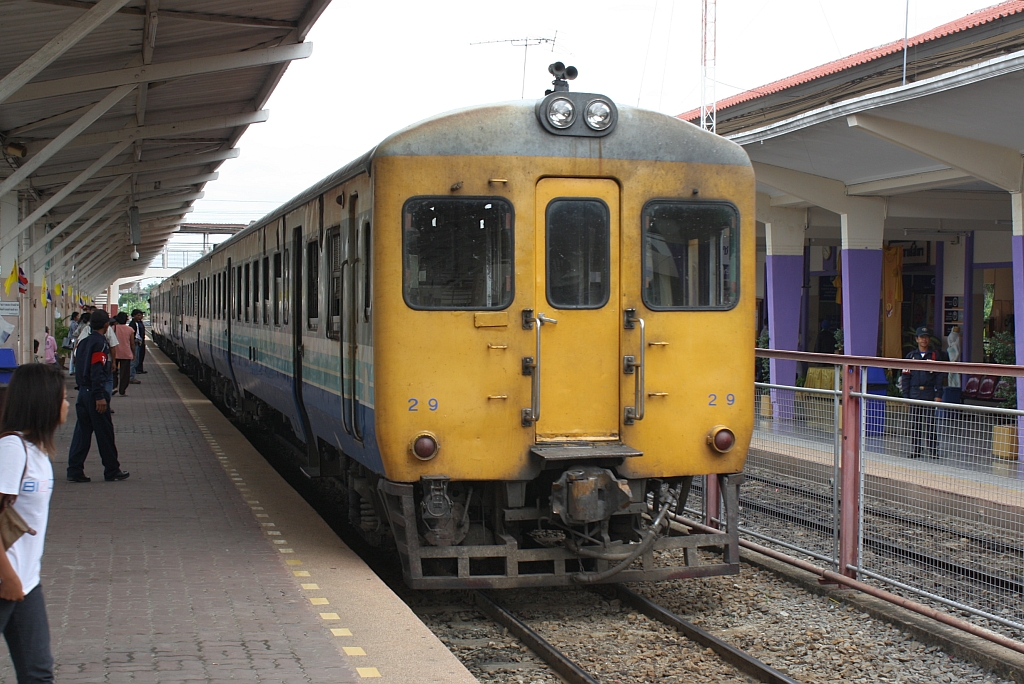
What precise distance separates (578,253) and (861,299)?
Answer: 11.0m

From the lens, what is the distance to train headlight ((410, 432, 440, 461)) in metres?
6.68

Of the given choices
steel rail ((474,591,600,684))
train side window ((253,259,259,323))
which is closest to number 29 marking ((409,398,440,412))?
steel rail ((474,591,600,684))

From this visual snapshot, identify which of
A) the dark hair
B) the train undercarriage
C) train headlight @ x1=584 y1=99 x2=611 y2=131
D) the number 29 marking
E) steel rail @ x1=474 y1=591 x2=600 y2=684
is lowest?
steel rail @ x1=474 y1=591 x2=600 y2=684

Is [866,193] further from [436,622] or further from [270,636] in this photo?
[270,636]

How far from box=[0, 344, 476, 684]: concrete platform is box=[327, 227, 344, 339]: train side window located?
150cm

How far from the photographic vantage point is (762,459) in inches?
338

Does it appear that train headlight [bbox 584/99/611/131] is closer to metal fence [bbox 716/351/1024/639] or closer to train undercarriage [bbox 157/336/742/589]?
train undercarriage [bbox 157/336/742/589]

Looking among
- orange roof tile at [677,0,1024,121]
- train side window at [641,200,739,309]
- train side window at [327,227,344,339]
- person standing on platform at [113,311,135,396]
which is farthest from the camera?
person standing on platform at [113,311,135,396]

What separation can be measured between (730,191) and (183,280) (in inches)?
872

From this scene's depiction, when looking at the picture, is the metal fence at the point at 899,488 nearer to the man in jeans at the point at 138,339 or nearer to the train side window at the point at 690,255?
the train side window at the point at 690,255

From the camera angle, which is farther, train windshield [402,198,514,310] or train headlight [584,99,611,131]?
train headlight [584,99,611,131]

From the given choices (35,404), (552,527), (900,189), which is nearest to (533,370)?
(552,527)

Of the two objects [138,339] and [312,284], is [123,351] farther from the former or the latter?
[312,284]

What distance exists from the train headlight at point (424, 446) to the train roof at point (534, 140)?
1.69 meters
